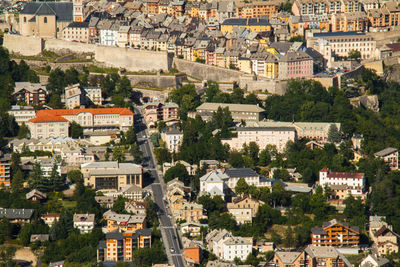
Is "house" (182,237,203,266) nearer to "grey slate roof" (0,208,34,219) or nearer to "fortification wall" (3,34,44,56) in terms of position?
"grey slate roof" (0,208,34,219)

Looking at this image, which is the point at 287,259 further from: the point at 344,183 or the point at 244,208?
the point at 344,183

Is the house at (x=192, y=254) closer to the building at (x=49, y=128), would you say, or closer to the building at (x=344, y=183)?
the building at (x=344, y=183)

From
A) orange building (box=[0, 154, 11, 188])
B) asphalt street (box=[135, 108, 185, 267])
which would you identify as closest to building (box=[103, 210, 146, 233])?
asphalt street (box=[135, 108, 185, 267])

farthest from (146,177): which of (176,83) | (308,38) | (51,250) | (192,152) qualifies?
(308,38)

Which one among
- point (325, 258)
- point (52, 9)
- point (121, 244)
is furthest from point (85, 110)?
point (325, 258)

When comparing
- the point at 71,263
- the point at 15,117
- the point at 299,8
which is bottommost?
the point at 71,263

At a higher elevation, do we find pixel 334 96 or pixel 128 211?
pixel 334 96

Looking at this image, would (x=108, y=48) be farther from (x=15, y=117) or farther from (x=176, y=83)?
(x=15, y=117)
